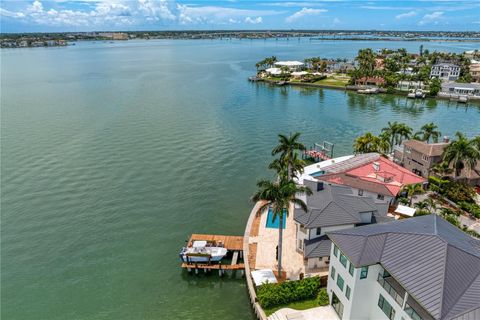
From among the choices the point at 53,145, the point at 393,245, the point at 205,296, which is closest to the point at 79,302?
the point at 205,296

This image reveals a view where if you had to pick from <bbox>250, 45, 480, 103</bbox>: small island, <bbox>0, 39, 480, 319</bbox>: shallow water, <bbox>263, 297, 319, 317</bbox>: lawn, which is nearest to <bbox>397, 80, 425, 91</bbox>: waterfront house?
<bbox>250, 45, 480, 103</bbox>: small island

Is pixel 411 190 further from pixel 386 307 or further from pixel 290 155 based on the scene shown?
pixel 386 307

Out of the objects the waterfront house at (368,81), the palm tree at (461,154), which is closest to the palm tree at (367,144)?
the palm tree at (461,154)

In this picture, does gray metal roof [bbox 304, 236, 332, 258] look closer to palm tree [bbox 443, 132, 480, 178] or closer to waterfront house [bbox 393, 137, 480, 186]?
palm tree [bbox 443, 132, 480, 178]

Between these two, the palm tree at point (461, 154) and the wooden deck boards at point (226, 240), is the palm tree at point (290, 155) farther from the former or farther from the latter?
the palm tree at point (461, 154)

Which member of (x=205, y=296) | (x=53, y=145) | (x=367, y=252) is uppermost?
(x=367, y=252)

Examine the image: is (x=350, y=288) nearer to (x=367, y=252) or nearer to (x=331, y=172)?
(x=367, y=252)
